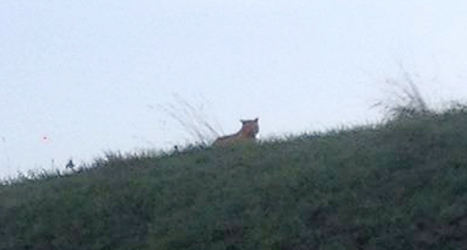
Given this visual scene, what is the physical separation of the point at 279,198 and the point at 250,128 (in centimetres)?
519

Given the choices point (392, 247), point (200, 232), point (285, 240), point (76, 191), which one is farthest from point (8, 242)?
point (392, 247)

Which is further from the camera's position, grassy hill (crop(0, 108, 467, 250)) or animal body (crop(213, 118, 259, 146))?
animal body (crop(213, 118, 259, 146))

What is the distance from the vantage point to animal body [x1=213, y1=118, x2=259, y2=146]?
16150mm

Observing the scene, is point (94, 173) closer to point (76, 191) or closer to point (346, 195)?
point (76, 191)

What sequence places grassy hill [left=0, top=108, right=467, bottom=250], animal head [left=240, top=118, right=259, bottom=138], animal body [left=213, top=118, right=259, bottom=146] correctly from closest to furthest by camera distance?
grassy hill [left=0, top=108, right=467, bottom=250] < animal body [left=213, top=118, right=259, bottom=146] < animal head [left=240, top=118, right=259, bottom=138]

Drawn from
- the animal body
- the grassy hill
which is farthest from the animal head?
the grassy hill

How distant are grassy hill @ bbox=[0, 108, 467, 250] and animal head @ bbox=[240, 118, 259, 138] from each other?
2.37 m

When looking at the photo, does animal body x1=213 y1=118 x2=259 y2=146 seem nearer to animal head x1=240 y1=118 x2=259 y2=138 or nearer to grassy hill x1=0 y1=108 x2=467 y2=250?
animal head x1=240 y1=118 x2=259 y2=138

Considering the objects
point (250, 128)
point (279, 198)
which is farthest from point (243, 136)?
point (279, 198)

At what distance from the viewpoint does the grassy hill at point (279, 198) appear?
12016mm

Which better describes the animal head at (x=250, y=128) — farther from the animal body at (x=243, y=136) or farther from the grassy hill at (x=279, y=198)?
the grassy hill at (x=279, y=198)

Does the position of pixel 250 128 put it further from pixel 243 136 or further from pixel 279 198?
pixel 279 198

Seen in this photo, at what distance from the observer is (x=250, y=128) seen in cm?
1798

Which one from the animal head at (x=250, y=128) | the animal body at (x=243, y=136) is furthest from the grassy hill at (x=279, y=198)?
the animal head at (x=250, y=128)
